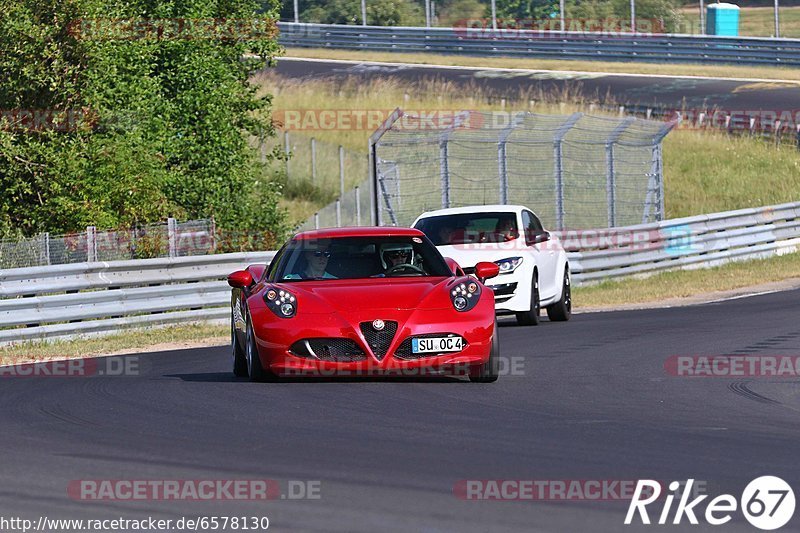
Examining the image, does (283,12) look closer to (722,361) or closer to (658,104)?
(658,104)

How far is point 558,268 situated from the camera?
19.0m

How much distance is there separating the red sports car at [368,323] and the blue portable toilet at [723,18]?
Result: 43378 millimetres

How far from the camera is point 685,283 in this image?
25.6 meters

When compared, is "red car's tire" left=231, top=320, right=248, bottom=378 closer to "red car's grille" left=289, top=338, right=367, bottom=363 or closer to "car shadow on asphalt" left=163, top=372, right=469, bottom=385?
"car shadow on asphalt" left=163, top=372, right=469, bottom=385

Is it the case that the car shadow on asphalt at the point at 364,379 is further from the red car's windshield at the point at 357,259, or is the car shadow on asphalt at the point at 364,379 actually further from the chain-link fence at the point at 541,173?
the chain-link fence at the point at 541,173

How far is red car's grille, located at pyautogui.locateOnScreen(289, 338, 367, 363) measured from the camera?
10.9m

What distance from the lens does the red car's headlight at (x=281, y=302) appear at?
438 inches

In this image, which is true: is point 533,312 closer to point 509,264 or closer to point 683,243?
point 509,264

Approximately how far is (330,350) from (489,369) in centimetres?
122

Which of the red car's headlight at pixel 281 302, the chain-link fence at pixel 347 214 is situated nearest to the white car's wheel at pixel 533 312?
the red car's headlight at pixel 281 302
